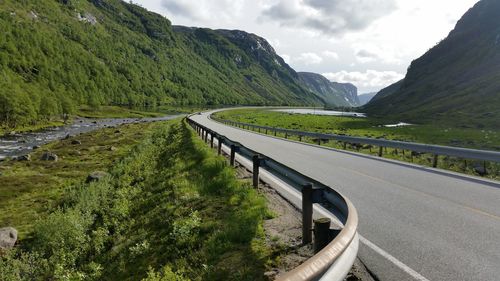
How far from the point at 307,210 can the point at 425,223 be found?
3109mm

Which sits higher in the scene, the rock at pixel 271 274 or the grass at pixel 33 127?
the rock at pixel 271 274

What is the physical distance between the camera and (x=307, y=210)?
6.18 meters

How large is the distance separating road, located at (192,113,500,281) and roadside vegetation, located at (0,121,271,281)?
203cm

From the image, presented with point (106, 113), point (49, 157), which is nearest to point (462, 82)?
point (106, 113)

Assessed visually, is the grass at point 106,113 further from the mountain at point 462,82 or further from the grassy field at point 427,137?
the mountain at point 462,82

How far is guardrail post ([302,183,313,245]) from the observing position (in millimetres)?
6125

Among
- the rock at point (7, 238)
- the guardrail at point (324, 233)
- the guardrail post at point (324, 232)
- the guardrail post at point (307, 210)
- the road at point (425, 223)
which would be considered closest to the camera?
the guardrail at point (324, 233)

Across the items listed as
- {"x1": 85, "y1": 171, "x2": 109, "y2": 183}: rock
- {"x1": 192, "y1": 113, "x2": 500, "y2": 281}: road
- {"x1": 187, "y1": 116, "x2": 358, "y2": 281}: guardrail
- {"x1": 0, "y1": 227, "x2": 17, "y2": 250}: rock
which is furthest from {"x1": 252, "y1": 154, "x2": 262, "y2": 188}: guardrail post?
{"x1": 85, "y1": 171, "x2": 109, "y2": 183}: rock

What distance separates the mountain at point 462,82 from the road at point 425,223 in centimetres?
8023

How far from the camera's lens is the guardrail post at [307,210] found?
20.1 feet

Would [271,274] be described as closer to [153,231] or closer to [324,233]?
[324,233]

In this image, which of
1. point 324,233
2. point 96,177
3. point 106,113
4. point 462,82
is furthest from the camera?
point 462,82

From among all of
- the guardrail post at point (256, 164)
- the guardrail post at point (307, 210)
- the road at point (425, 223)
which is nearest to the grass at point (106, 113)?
the guardrail post at point (256, 164)

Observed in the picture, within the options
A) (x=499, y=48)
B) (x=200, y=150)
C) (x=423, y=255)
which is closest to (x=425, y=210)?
(x=423, y=255)
